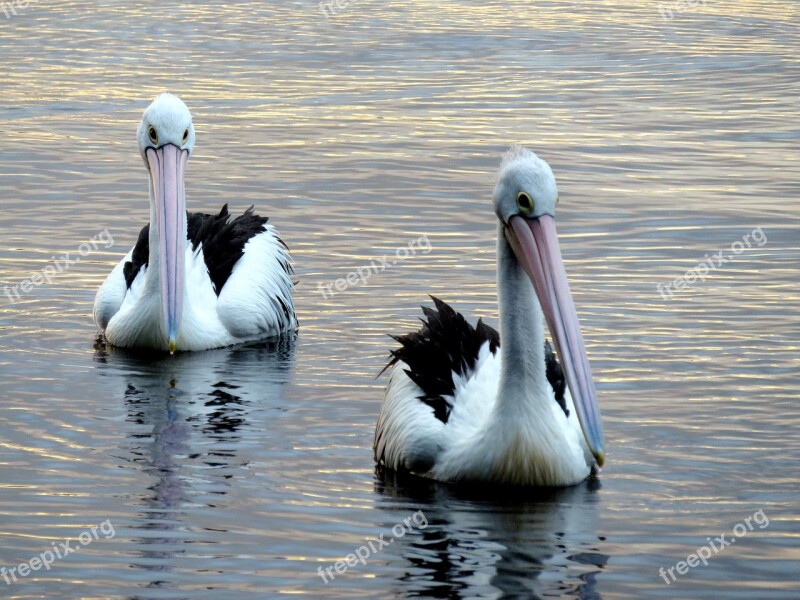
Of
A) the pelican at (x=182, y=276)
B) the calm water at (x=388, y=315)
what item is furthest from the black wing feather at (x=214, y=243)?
the calm water at (x=388, y=315)

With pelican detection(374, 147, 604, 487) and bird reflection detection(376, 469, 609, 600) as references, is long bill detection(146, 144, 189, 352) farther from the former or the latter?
bird reflection detection(376, 469, 609, 600)

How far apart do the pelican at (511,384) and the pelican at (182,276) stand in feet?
7.04

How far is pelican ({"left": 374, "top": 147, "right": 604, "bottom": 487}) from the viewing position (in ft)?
20.2

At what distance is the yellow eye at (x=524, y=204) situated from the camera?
6.19 meters

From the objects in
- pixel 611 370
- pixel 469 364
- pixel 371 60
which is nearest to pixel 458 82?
pixel 371 60

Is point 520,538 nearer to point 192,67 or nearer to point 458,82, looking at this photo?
point 458,82

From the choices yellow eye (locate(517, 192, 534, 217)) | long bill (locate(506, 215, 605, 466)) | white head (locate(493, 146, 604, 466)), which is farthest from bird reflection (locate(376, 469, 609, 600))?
yellow eye (locate(517, 192, 534, 217))

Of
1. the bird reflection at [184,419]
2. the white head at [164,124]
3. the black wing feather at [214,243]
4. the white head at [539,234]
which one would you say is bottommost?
the bird reflection at [184,419]

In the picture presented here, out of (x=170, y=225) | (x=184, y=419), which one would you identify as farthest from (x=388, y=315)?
(x=184, y=419)

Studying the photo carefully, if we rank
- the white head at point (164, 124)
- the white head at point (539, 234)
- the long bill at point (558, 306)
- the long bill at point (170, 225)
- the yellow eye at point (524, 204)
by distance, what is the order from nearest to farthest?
1. the long bill at point (558, 306)
2. the white head at point (539, 234)
3. the yellow eye at point (524, 204)
4. the long bill at point (170, 225)
5. the white head at point (164, 124)

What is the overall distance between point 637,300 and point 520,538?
3.51 metres

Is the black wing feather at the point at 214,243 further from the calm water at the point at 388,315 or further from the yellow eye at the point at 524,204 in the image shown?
the yellow eye at the point at 524,204

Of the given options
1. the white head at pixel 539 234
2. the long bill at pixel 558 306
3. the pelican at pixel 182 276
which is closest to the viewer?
the long bill at pixel 558 306

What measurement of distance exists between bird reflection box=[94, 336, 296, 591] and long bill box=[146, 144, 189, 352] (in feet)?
0.88
